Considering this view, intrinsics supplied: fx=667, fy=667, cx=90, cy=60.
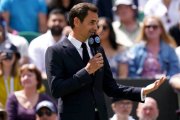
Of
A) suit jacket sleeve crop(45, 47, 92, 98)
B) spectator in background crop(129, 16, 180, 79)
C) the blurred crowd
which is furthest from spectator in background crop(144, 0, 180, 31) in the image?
suit jacket sleeve crop(45, 47, 92, 98)

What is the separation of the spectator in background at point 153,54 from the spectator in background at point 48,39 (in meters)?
1.15

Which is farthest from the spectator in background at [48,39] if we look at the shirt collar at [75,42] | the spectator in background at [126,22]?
the shirt collar at [75,42]

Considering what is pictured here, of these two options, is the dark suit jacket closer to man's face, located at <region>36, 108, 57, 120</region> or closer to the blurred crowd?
the blurred crowd

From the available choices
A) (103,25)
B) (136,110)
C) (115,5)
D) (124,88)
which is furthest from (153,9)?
(124,88)

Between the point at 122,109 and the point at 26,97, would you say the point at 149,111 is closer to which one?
the point at 122,109

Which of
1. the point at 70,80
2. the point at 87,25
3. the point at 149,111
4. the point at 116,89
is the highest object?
the point at 87,25

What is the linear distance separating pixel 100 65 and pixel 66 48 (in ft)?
1.29

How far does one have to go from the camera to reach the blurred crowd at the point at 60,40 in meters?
7.92

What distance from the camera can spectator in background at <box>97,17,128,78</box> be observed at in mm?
9242

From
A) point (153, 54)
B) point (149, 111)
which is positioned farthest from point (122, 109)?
point (153, 54)

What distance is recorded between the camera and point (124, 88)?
5.22 meters

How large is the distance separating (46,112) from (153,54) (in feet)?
7.15

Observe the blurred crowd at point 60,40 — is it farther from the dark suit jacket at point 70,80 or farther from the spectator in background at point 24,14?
the dark suit jacket at point 70,80

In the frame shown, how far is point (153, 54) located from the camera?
9125 millimetres
